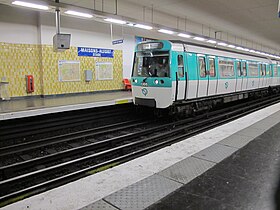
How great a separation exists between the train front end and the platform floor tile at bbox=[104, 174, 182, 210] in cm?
444

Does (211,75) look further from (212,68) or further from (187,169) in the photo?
(187,169)

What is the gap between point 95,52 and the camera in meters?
12.4

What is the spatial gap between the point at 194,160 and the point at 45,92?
8439mm

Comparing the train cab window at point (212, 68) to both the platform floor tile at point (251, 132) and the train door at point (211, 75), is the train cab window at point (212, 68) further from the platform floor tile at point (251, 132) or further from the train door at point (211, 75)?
the platform floor tile at point (251, 132)

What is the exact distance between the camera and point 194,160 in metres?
3.72

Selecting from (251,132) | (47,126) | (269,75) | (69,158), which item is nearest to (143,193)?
(69,158)

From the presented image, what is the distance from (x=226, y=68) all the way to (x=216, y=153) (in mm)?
6915

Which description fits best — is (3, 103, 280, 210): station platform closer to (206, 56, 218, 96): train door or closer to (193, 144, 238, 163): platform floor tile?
(193, 144, 238, 163): platform floor tile

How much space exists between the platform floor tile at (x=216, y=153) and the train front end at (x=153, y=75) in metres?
3.11

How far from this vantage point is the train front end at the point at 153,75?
284 inches

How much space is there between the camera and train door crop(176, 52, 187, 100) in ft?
24.1

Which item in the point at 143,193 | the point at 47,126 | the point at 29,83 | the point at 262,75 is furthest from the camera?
the point at 262,75

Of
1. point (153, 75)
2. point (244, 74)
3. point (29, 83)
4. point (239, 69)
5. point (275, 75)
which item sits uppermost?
point (239, 69)

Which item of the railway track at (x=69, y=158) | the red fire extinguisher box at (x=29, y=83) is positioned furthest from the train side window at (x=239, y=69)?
the red fire extinguisher box at (x=29, y=83)
